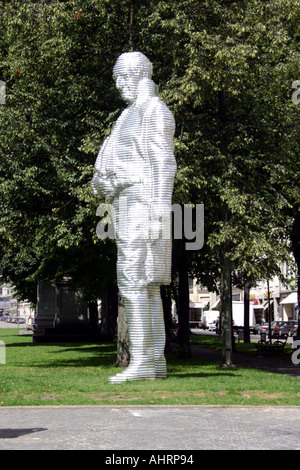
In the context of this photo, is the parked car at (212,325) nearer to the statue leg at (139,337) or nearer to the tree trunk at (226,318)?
the tree trunk at (226,318)

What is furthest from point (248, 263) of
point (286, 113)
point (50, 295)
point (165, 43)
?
point (50, 295)

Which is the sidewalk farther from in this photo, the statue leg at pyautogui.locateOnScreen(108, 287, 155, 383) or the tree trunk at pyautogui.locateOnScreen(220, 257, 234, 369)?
the tree trunk at pyautogui.locateOnScreen(220, 257, 234, 369)

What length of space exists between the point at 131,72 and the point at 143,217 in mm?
2830

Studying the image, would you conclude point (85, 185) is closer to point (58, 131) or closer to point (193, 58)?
point (58, 131)

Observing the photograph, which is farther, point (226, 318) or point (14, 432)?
point (226, 318)

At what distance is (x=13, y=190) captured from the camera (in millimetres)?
19328

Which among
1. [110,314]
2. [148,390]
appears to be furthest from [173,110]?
[110,314]

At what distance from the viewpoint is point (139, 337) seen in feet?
44.4

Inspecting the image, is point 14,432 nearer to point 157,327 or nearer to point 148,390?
point 148,390

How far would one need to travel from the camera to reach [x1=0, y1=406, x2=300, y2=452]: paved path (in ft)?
24.1

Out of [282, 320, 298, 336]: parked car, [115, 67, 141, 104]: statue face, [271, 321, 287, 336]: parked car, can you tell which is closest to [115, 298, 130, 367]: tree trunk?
[115, 67, 141, 104]: statue face

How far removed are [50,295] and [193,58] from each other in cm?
2959

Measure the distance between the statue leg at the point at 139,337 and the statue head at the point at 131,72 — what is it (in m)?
3.72

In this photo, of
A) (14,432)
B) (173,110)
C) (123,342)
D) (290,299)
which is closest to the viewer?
(14,432)
